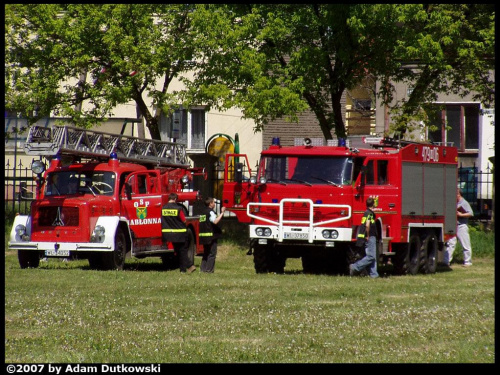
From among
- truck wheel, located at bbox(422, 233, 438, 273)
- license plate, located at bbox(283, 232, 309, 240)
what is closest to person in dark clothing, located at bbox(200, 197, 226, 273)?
license plate, located at bbox(283, 232, 309, 240)

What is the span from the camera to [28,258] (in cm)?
2298

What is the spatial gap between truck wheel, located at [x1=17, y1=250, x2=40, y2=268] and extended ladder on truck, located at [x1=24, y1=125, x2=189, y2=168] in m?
2.50

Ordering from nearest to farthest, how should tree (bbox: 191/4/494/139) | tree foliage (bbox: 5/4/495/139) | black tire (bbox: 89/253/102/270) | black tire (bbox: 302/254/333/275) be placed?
black tire (bbox: 89/253/102/270)
black tire (bbox: 302/254/333/275)
tree (bbox: 191/4/494/139)
tree foliage (bbox: 5/4/495/139)

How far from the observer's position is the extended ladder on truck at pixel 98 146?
2150 centimetres

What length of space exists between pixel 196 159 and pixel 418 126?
33.2ft

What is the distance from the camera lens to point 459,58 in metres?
29.8

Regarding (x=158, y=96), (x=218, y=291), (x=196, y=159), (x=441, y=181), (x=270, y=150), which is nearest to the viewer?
(x=218, y=291)

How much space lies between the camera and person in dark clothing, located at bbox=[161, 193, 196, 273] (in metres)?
22.1

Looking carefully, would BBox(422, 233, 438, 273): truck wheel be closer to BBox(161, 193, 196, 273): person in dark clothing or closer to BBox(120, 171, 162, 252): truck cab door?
BBox(161, 193, 196, 273): person in dark clothing

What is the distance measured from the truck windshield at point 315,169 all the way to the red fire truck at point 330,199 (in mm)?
21

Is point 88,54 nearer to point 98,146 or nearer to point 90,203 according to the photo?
point 98,146

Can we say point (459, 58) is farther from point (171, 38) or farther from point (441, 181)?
point (171, 38)

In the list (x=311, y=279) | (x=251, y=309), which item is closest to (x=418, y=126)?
(x=311, y=279)

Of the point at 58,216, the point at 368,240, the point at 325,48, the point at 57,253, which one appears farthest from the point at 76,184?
the point at 325,48
